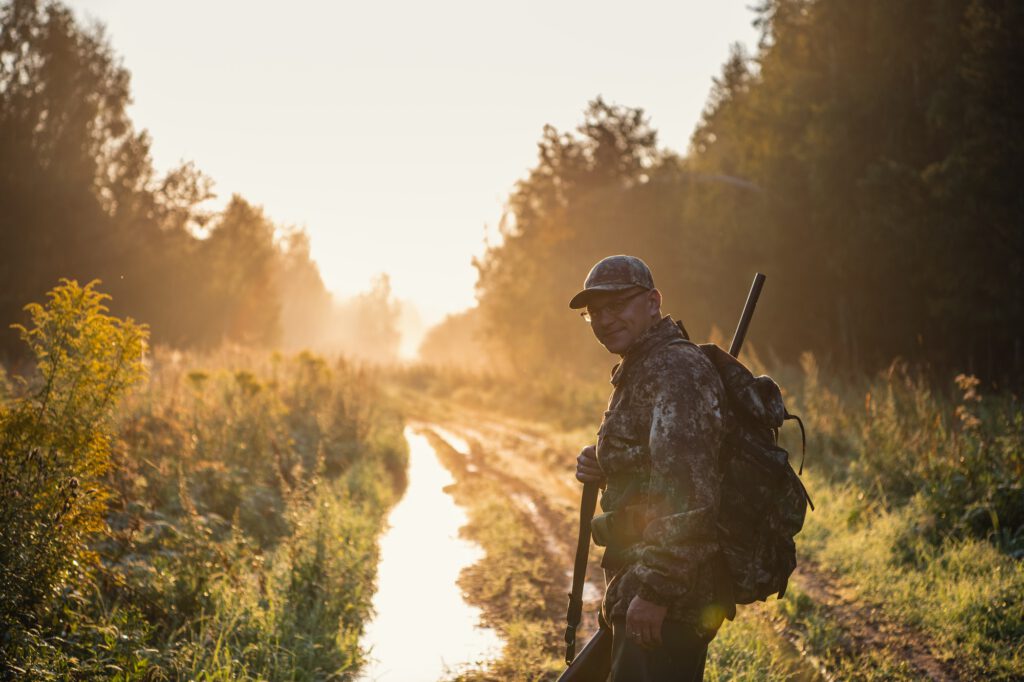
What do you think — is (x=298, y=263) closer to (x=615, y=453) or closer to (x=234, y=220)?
(x=234, y=220)

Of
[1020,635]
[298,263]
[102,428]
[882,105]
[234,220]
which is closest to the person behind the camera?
[102,428]

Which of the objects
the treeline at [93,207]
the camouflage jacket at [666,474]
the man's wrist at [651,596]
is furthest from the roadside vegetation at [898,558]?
the treeline at [93,207]

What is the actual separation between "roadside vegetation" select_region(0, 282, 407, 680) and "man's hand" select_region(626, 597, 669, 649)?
2780 millimetres

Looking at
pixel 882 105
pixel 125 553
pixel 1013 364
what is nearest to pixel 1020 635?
pixel 125 553

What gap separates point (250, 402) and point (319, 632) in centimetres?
631

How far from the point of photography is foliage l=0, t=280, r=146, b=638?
3.45 metres

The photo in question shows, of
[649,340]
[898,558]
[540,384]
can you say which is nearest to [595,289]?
[649,340]

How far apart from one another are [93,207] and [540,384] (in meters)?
16.6

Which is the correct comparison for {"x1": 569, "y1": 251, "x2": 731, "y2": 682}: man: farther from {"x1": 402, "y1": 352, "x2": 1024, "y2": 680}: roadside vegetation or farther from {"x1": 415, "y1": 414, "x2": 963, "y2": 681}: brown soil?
{"x1": 415, "y1": 414, "x2": 963, "y2": 681}: brown soil

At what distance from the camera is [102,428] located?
4117 millimetres

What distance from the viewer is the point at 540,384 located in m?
24.5

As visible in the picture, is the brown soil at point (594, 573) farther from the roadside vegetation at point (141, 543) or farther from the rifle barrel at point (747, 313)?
the rifle barrel at point (747, 313)

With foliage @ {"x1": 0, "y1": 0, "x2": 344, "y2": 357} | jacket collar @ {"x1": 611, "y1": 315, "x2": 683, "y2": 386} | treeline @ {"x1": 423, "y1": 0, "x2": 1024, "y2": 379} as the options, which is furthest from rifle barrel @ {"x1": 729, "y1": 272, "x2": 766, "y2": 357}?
foliage @ {"x1": 0, "y1": 0, "x2": 344, "y2": 357}

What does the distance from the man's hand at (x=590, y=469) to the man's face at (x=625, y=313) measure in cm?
52
